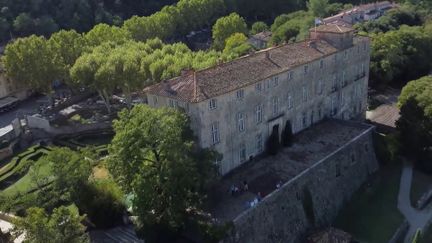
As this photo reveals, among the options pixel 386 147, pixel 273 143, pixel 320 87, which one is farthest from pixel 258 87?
pixel 386 147

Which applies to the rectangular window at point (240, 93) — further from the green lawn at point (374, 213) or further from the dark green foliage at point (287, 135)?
the green lawn at point (374, 213)

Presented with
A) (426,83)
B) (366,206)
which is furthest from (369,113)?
(366,206)

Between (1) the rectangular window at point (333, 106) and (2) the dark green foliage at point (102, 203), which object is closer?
(2) the dark green foliage at point (102, 203)

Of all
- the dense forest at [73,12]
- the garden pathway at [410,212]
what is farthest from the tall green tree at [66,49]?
the garden pathway at [410,212]

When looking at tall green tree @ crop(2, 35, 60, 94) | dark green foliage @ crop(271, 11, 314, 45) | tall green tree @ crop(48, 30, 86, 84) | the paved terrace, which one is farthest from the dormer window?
dark green foliage @ crop(271, 11, 314, 45)

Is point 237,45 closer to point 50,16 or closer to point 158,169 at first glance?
point 50,16

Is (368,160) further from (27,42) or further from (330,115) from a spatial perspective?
(27,42)

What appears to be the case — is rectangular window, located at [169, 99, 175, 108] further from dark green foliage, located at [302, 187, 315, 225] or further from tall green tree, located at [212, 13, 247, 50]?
tall green tree, located at [212, 13, 247, 50]
